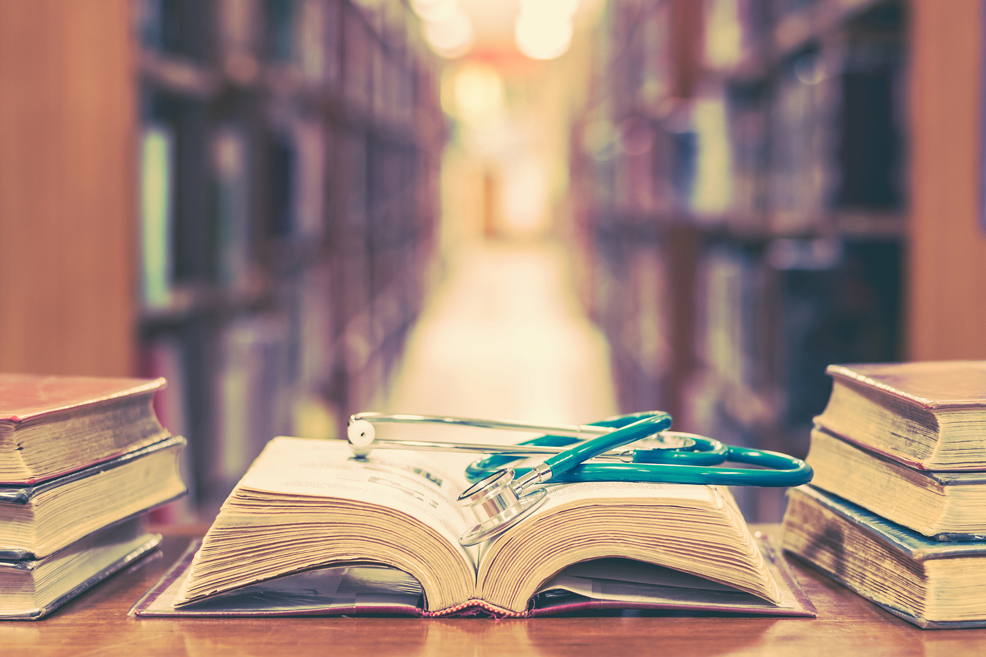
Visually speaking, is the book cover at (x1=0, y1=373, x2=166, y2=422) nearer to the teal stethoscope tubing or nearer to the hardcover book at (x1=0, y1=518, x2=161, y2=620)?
the hardcover book at (x1=0, y1=518, x2=161, y2=620)

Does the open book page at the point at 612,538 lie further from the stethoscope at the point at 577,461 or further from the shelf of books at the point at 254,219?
the shelf of books at the point at 254,219

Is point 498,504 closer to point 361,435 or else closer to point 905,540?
point 361,435

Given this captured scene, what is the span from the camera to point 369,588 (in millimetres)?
624

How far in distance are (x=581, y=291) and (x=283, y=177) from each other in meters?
5.24

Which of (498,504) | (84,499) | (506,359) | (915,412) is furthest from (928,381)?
(506,359)

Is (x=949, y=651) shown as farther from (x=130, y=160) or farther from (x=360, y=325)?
(x=360, y=325)

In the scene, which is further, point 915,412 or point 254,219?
point 254,219

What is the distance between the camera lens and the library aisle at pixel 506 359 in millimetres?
4438

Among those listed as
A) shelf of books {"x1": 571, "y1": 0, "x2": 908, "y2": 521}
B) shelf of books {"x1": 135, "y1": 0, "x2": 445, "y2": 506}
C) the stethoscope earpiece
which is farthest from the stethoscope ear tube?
shelf of books {"x1": 135, "y1": 0, "x2": 445, "y2": 506}

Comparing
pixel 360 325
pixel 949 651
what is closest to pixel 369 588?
pixel 949 651

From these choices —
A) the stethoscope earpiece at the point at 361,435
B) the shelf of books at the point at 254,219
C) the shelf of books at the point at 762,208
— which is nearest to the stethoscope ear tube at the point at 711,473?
the stethoscope earpiece at the point at 361,435

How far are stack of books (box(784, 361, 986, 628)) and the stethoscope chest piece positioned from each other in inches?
9.2

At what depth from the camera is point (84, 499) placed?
2.03 ft

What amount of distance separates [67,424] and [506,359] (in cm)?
515
